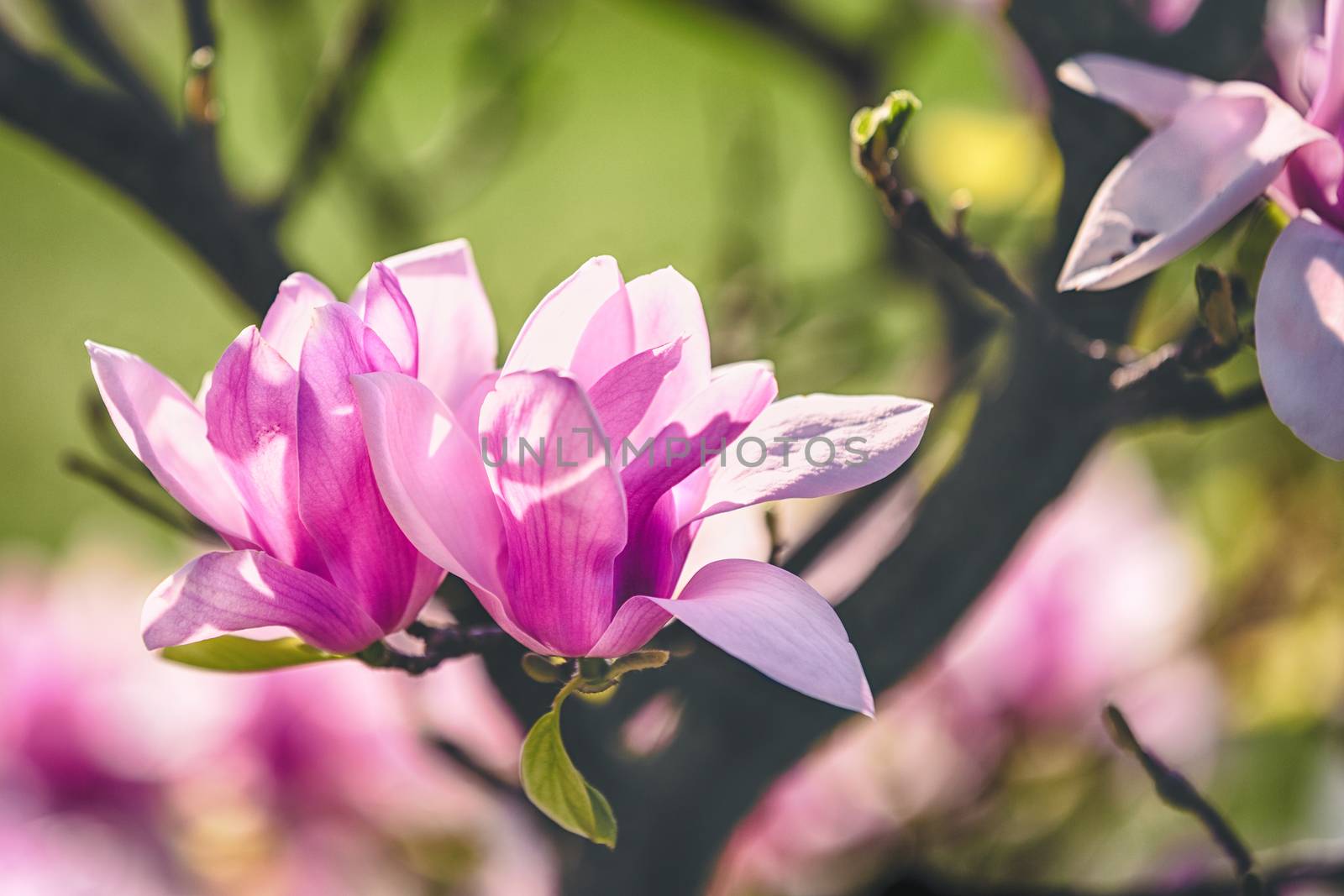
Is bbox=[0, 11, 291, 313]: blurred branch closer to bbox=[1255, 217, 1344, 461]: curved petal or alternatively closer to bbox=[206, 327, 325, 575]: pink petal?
bbox=[206, 327, 325, 575]: pink petal

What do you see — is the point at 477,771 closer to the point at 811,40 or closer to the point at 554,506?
the point at 554,506

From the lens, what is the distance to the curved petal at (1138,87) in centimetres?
29

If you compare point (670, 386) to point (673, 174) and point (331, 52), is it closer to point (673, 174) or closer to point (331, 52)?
point (331, 52)

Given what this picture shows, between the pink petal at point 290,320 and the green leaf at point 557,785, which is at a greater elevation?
the pink petal at point 290,320

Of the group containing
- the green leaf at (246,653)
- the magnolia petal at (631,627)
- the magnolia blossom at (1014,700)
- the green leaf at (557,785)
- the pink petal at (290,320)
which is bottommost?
the magnolia blossom at (1014,700)

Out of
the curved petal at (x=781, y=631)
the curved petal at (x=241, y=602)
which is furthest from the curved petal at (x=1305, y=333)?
the curved petal at (x=241, y=602)

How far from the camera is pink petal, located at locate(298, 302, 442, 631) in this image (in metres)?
0.25

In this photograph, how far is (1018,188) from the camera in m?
0.66

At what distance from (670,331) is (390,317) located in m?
0.06

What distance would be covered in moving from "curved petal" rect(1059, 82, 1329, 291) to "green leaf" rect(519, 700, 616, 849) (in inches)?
6.0

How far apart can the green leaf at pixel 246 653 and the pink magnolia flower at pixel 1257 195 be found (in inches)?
8.0

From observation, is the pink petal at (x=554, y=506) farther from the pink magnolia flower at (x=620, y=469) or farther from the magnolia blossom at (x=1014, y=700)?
the magnolia blossom at (x=1014, y=700)

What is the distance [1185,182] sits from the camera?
28cm

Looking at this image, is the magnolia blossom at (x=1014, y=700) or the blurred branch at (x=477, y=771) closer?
the blurred branch at (x=477, y=771)
